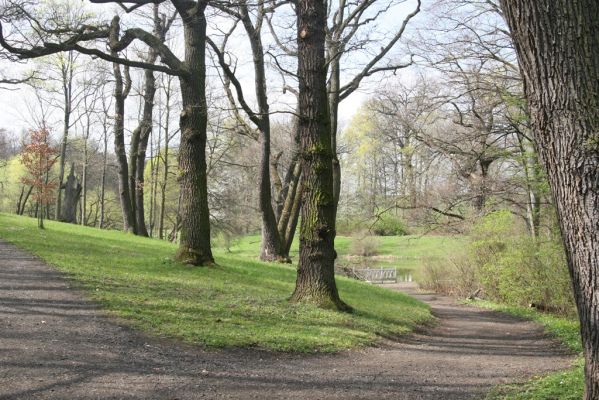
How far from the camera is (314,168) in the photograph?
10484 millimetres

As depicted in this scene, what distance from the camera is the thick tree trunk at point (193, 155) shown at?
1299 centimetres

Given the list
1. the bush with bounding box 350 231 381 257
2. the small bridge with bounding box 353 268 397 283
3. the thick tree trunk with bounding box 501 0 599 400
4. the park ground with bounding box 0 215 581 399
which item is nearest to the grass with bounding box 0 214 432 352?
the park ground with bounding box 0 215 581 399

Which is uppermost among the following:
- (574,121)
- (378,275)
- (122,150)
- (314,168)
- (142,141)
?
(142,141)

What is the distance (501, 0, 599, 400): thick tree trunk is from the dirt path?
270 cm

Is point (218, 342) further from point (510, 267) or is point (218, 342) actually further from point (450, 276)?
point (450, 276)

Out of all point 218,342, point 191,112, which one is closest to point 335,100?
point 191,112

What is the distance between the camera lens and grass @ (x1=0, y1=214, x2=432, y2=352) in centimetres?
770

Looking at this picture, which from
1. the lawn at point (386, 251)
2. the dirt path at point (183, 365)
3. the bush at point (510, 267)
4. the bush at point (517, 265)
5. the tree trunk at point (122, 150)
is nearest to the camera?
the dirt path at point (183, 365)

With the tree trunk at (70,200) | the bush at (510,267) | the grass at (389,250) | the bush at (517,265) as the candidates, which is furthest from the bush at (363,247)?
the bush at (517,265)

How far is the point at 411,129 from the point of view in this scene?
2142 centimetres

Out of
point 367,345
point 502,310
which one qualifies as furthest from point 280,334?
point 502,310

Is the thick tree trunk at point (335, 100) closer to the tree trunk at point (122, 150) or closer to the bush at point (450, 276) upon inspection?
the bush at point (450, 276)

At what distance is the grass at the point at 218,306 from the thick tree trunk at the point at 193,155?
0.65 m

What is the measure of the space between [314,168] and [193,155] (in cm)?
379
